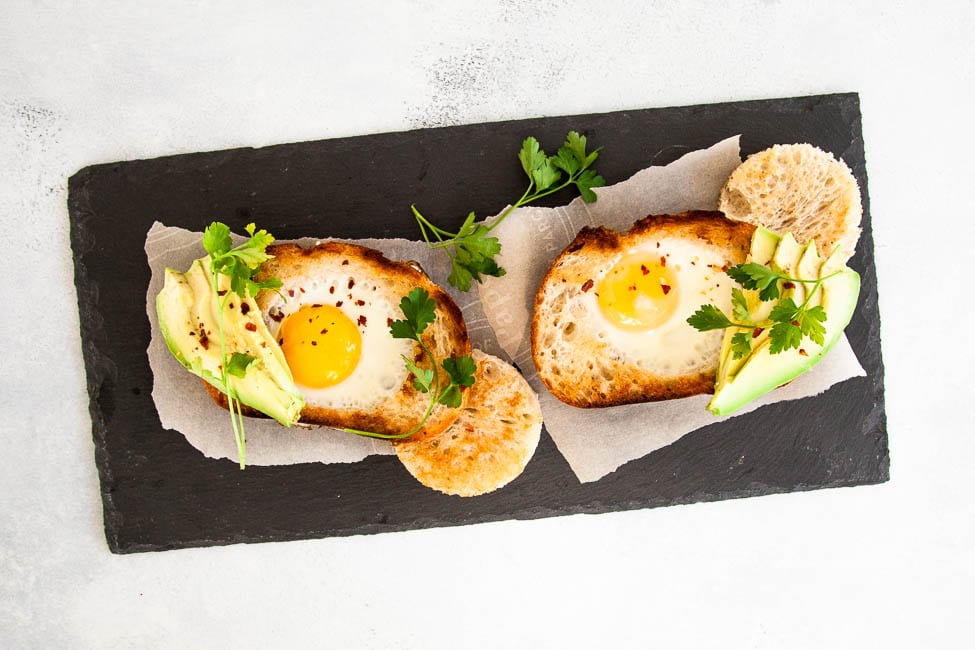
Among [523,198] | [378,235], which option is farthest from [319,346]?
[523,198]

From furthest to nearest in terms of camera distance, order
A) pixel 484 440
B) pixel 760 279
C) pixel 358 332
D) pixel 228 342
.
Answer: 1. pixel 484 440
2. pixel 358 332
3. pixel 228 342
4. pixel 760 279

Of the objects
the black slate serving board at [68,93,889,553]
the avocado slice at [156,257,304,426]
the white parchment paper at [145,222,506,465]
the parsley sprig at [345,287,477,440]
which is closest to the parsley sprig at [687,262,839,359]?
the black slate serving board at [68,93,889,553]

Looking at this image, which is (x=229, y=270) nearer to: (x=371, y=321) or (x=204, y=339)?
(x=204, y=339)

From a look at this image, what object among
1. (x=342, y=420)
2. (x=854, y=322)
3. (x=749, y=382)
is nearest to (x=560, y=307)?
(x=749, y=382)

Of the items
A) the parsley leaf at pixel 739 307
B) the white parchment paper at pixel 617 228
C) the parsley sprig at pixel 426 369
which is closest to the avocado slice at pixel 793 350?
the parsley leaf at pixel 739 307

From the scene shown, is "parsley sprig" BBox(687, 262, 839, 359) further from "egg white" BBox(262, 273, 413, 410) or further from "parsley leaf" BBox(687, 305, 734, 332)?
"egg white" BBox(262, 273, 413, 410)

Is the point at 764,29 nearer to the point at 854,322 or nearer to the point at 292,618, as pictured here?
the point at 854,322
